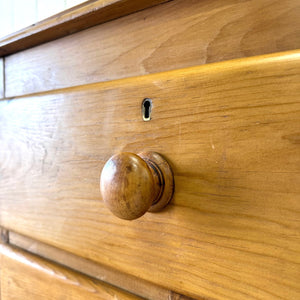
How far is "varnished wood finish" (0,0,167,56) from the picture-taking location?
1.00 ft

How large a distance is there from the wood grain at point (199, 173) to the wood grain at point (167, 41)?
15 mm

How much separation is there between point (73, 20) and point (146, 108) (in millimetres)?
123

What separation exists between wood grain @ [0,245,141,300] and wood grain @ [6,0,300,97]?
0.65ft

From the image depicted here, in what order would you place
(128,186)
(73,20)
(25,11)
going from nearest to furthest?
1. (128,186)
2. (73,20)
3. (25,11)

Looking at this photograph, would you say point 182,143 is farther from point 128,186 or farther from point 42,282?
point 42,282

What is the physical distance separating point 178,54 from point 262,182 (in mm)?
123

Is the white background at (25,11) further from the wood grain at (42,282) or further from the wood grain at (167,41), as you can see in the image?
the wood grain at (42,282)

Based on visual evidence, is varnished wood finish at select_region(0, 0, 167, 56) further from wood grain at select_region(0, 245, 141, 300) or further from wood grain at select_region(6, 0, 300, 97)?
wood grain at select_region(0, 245, 141, 300)

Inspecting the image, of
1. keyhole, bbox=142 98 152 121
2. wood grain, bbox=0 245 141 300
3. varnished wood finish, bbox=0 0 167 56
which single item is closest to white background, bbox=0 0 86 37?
varnished wood finish, bbox=0 0 167 56

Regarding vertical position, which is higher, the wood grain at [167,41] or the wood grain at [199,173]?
the wood grain at [167,41]

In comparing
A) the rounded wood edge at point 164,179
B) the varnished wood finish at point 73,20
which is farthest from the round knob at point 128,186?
the varnished wood finish at point 73,20

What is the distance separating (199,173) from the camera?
26cm

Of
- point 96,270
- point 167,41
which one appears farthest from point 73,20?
point 96,270

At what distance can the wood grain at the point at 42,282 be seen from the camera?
1.11ft
